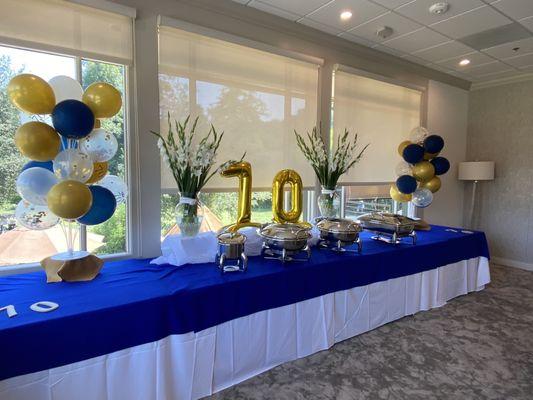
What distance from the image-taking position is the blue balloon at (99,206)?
1.77 m

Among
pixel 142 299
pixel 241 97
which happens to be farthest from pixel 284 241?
pixel 241 97

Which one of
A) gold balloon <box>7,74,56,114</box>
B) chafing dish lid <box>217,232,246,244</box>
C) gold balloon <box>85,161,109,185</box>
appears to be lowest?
chafing dish lid <box>217,232,246,244</box>

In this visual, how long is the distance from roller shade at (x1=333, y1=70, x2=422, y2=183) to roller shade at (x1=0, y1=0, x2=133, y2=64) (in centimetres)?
208

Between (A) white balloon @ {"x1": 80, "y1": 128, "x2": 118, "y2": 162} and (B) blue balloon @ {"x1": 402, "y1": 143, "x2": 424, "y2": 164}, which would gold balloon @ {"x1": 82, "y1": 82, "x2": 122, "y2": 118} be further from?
(B) blue balloon @ {"x1": 402, "y1": 143, "x2": 424, "y2": 164}

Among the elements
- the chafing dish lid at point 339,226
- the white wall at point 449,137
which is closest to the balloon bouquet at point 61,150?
the chafing dish lid at point 339,226

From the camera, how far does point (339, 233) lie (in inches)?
96.4

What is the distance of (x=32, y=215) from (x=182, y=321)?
947mm

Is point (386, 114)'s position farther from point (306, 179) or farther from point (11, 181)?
point (11, 181)

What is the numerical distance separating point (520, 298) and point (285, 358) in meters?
A: 2.90

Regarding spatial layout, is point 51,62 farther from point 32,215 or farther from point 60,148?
point 32,215

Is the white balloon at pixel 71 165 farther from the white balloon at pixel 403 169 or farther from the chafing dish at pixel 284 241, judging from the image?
the white balloon at pixel 403 169

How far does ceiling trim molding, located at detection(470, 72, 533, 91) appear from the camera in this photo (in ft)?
14.4

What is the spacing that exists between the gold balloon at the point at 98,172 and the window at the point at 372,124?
2.28 m

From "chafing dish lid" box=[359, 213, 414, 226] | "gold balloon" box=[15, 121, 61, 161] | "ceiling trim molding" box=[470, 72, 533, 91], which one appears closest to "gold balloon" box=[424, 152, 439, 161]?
"chafing dish lid" box=[359, 213, 414, 226]
